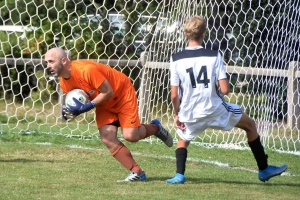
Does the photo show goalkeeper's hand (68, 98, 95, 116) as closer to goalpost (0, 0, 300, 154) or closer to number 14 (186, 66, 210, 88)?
number 14 (186, 66, 210, 88)

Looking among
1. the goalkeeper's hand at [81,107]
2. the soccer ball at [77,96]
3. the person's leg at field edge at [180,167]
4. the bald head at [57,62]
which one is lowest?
the person's leg at field edge at [180,167]

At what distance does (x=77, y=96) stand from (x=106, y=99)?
283 mm

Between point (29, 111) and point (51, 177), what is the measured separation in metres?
6.73

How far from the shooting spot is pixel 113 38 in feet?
44.2

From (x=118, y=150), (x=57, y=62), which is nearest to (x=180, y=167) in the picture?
(x=118, y=150)

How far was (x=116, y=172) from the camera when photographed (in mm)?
8055

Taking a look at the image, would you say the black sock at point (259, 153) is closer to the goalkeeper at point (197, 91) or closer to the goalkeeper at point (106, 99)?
the goalkeeper at point (197, 91)

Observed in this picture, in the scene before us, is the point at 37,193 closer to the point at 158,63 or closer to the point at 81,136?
the point at 81,136

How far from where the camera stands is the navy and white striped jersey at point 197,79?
6.97 m

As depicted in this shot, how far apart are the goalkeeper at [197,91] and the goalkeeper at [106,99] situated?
0.50 meters

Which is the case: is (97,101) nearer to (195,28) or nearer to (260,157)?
(195,28)

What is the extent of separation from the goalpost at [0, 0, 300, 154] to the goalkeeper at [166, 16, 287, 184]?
359 cm

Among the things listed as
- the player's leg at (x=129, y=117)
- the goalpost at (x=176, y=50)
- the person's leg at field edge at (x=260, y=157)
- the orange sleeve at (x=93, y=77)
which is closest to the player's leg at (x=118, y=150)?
the player's leg at (x=129, y=117)

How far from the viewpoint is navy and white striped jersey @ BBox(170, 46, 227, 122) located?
275 inches
